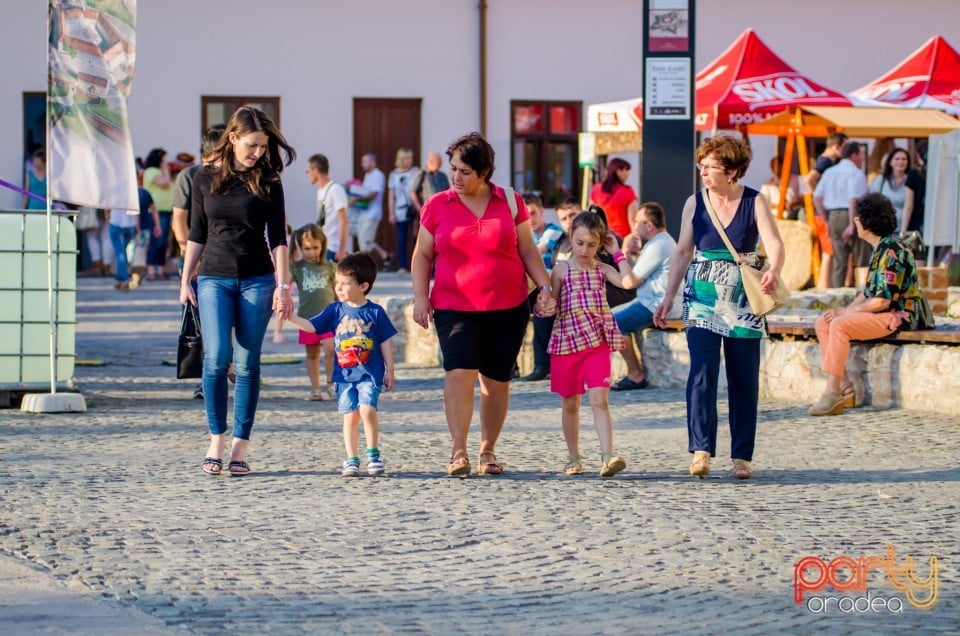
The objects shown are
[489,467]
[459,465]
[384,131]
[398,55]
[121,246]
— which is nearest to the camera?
[459,465]

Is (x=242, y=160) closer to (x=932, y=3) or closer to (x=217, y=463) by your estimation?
(x=217, y=463)

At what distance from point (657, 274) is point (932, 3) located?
59.2 feet

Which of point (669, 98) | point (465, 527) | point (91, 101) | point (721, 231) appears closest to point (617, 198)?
point (669, 98)

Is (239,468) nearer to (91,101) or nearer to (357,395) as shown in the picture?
(357,395)

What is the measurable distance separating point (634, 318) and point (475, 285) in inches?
171

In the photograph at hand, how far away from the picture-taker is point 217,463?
751 cm

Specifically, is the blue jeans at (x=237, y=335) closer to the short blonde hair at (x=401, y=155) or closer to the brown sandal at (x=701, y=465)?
the brown sandal at (x=701, y=465)

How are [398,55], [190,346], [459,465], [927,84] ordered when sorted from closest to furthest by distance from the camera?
[459,465] → [190,346] → [927,84] → [398,55]

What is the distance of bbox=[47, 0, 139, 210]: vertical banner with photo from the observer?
9.76 metres

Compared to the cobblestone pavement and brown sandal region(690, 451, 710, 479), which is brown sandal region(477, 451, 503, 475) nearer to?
the cobblestone pavement

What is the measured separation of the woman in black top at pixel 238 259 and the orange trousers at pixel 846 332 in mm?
3789

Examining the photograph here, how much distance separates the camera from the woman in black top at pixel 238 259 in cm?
746

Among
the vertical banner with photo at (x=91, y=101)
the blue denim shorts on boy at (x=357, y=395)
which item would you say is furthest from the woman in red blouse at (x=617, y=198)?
the blue denim shorts on boy at (x=357, y=395)

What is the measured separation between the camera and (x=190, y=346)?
8.33 m
